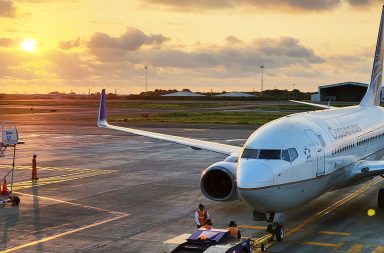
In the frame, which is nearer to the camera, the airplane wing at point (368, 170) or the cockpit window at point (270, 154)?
the cockpit window at point (270, 154)

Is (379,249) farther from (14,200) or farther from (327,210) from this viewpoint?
(14,200)

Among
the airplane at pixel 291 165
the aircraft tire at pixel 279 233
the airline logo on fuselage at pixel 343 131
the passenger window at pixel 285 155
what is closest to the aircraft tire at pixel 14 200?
the airplane at pixel 291 165

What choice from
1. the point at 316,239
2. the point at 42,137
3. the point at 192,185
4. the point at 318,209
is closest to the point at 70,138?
the point at 42,137

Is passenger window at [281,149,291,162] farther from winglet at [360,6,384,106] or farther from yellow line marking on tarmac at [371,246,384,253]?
winglet at [360,6,384,106]

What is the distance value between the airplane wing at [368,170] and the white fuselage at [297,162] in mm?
270

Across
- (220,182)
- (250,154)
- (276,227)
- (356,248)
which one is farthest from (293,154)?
(220,182)

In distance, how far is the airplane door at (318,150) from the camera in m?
19.2

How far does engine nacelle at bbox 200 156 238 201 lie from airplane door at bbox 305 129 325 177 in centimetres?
310

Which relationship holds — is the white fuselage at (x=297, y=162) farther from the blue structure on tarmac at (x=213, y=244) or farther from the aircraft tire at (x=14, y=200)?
the aircraft tire at (x=14, y=200)

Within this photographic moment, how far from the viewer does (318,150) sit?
1939 centimetres

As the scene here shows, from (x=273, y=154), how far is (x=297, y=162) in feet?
2.93

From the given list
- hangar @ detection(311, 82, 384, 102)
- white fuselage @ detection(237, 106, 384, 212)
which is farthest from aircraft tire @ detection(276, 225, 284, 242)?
hangar @ detection(311, 82, 384, 102)

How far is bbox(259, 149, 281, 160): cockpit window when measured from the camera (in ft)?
57.7

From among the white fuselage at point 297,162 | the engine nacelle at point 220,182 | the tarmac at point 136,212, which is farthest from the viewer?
the engine nacelle at point 220,182
